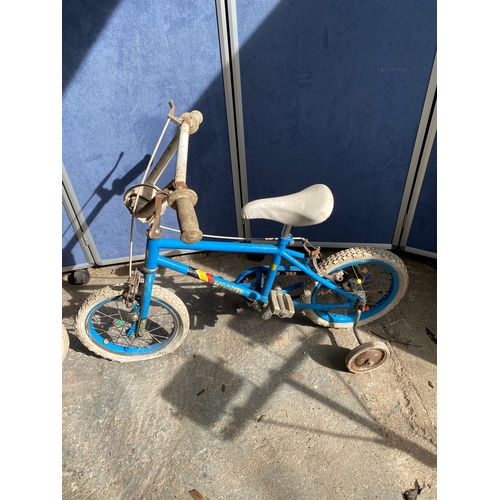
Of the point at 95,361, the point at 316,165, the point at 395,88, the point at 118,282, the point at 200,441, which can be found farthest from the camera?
the point at 118,282

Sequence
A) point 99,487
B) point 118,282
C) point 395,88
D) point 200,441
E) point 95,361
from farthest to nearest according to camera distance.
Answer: point 118,282 → point 95,361 → point 395,88 → point 200,441 → point 99,487

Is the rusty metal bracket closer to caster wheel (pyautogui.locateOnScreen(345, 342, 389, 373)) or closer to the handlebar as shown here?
the handlebar

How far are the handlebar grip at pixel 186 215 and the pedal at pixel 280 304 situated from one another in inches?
44.9

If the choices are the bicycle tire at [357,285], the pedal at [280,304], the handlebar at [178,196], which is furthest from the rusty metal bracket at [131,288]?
the bicycle tire at [357,285]

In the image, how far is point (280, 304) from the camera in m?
2.56

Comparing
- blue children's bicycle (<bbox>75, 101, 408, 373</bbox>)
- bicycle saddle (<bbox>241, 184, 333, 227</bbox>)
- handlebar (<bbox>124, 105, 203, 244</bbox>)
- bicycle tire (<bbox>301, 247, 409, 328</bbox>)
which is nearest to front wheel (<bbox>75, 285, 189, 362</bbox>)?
blue children's bicycle (<bbox>75, 101, 408, 373</bbox>)

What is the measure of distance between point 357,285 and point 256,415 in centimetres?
114

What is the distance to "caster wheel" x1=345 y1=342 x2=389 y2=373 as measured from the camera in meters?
2.50

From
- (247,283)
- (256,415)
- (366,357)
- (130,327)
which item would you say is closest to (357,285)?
(366,357)

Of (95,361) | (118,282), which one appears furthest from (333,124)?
(95,361)

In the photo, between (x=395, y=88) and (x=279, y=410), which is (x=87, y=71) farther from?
(x=279, y=410)

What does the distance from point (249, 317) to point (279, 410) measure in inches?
31.9

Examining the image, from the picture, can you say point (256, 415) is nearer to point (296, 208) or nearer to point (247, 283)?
point (247, 283)

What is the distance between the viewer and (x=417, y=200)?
3.15 meters
